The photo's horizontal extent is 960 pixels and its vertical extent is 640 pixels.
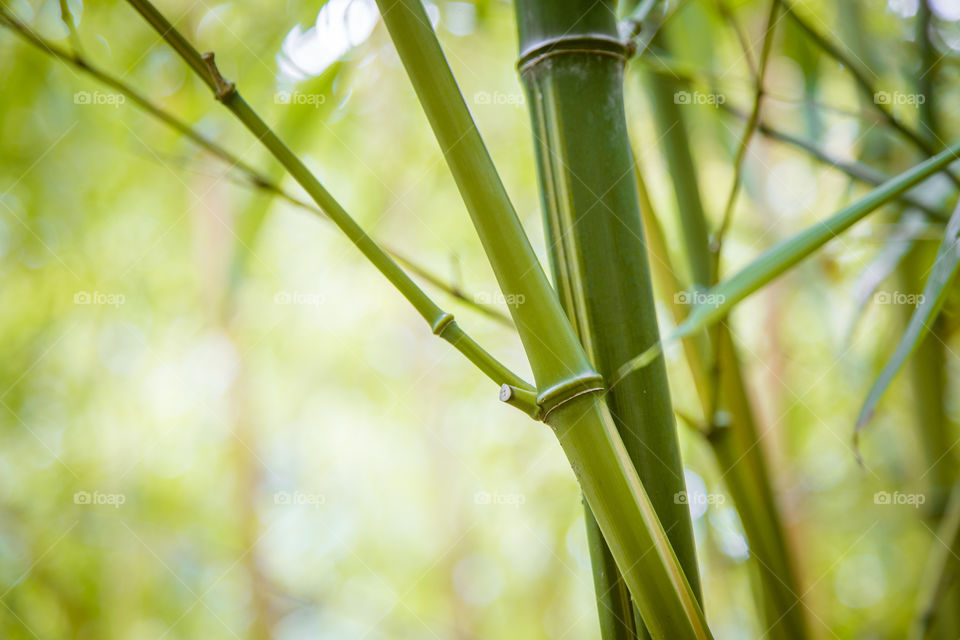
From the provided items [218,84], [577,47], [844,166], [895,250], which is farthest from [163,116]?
[895,250]

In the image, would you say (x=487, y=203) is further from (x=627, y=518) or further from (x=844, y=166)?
(x=844, y=166)

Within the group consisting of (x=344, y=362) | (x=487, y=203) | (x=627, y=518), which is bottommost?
(x=627, y=518)

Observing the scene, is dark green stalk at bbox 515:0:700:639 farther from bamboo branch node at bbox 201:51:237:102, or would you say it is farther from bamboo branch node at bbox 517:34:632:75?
bamboo branch node at bbox 201:51:237:102

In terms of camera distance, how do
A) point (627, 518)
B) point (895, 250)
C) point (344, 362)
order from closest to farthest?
point (627, 518)
point (895, 250)
point (344, 362)

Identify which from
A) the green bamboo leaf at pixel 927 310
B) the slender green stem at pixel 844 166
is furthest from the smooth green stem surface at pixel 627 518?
the slender green stem at pixel 844 166

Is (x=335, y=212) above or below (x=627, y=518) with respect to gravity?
above

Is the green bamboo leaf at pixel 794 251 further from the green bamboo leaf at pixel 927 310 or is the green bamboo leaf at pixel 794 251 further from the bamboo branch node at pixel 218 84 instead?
the bamboo branch node at pixel 218 84

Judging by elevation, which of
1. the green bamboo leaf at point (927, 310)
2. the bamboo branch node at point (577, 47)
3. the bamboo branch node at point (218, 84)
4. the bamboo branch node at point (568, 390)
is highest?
the bamboo branch node at point (577, 47)
